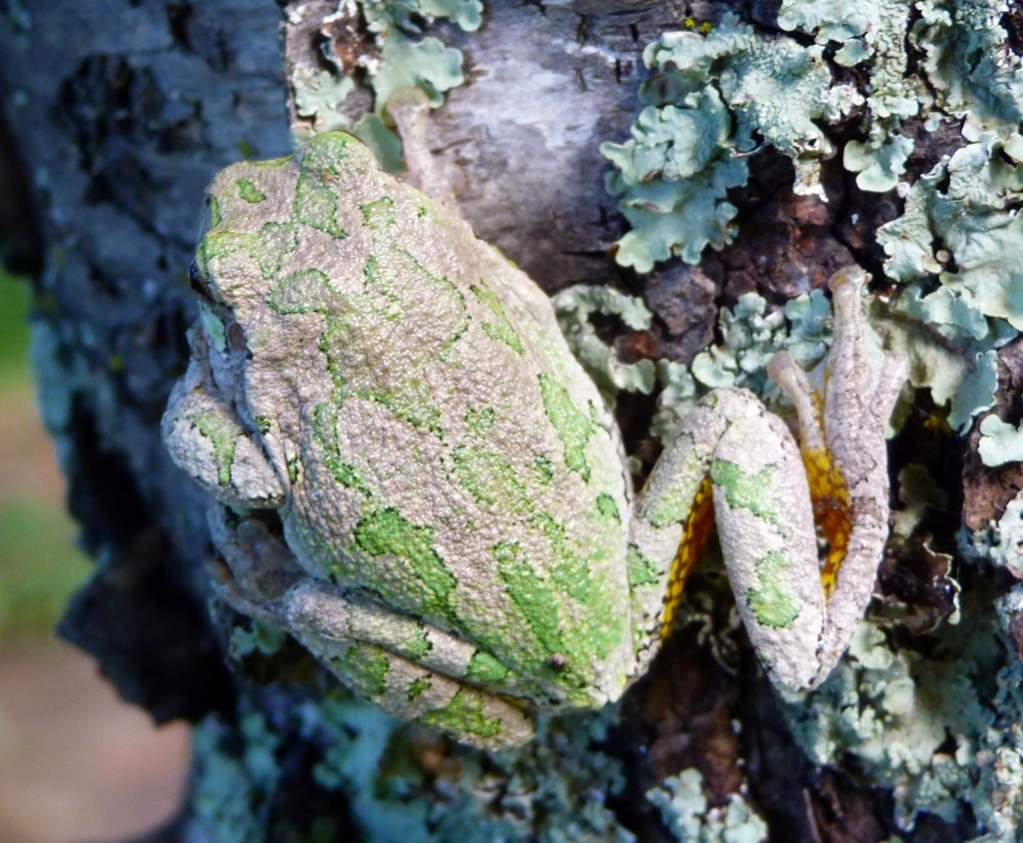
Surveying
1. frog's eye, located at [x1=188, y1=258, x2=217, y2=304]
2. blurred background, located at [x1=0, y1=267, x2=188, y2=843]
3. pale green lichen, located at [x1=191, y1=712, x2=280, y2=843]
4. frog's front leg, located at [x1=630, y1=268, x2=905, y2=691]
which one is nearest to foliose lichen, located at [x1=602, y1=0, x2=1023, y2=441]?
frog's front leg, located at [x1=630, y1=268, x2=905, y2=691]

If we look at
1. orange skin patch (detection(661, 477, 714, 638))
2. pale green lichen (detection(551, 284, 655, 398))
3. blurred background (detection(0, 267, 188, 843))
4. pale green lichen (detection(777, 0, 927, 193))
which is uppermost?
pale green lichen (detection(777, 0, 927, 193))

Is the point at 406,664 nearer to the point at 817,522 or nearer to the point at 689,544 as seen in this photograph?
the point at 689,544

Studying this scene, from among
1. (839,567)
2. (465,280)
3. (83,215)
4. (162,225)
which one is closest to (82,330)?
(83,215)

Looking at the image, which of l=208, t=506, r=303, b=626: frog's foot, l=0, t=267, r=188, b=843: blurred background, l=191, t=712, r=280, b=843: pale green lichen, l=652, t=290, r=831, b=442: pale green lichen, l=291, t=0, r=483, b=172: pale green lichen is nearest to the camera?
l=652, t=290, r=831, b=442: pale green lichen

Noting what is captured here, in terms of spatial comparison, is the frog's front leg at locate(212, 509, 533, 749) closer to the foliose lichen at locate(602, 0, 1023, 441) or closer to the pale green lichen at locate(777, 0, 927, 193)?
Result: the foliose lichen at locate(602, 0, 1023, 441)

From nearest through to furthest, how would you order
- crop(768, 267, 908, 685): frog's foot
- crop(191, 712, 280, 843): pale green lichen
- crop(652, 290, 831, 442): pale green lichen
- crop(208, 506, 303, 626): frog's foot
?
crop(768, 267, 908, 685): frog's foot → crop(652, 290, 831, 442): pale green lichen → crop(208, 506, 303, 626): frog's foot → crop(191, 712, 280, 843): pale green lichen

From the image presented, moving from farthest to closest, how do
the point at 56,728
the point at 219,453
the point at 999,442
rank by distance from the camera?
the point at 56,728
the point at 219,453
the point at 999,442

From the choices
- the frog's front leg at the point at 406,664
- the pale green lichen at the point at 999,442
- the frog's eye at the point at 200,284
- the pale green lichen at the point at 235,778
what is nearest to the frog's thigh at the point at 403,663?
the frog's front leg at the point at 406,664

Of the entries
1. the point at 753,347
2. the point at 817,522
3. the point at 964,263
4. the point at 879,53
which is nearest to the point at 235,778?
the point at 817,522

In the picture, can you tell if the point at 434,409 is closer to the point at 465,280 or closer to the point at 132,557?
the point at 465,280
